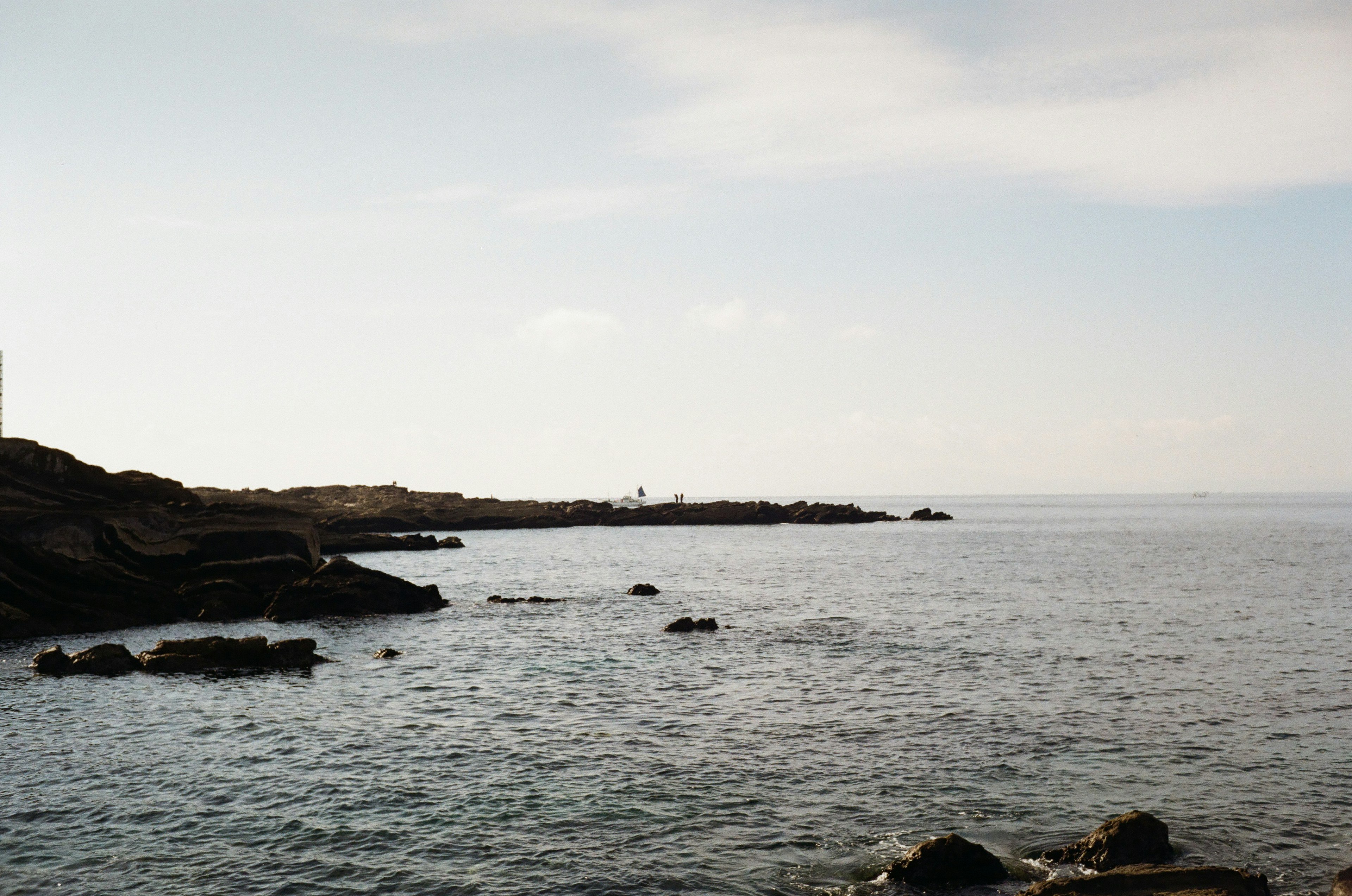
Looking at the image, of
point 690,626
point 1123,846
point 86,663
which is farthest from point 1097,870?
point 86,663

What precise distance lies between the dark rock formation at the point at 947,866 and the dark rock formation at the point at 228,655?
27.5 m

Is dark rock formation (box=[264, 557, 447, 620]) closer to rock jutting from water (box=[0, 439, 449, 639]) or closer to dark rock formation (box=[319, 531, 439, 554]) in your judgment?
rock jutting from water (box=[0, 439, 449, 639])

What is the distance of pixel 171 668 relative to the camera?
35.5 m

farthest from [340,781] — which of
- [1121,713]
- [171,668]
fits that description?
[1121,713]

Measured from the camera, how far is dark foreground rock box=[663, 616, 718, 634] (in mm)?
47469

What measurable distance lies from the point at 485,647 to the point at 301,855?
25.0m

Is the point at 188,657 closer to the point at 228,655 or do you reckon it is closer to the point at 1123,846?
the point at 228,655

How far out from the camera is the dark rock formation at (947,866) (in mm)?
16391

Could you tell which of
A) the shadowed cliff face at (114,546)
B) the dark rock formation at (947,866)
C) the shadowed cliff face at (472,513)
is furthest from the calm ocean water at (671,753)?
the shadowed cliff face at (472,513)

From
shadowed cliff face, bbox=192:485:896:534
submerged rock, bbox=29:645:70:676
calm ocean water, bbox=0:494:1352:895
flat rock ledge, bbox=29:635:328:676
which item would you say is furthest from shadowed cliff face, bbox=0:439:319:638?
shadowed cliff face, bbox=192:485:896:534

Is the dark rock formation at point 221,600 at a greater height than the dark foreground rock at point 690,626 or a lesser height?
greater

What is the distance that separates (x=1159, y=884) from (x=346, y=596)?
48.0 metres

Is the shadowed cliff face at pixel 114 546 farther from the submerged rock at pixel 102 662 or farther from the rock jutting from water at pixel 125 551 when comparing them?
the submerged rock at pixel 102 662

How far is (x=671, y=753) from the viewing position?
978 inches
